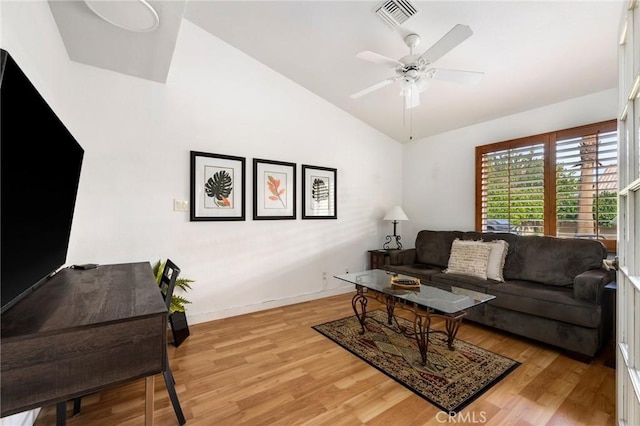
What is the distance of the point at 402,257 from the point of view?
3973 millimetres

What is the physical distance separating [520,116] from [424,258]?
217 centimetres

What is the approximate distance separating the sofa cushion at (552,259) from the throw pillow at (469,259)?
28 cm

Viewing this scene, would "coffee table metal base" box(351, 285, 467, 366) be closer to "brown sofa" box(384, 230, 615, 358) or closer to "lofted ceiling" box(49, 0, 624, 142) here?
"brown sofa" box(384, 230, 615, 358)

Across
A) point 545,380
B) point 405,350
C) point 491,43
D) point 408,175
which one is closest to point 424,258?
point 408,175

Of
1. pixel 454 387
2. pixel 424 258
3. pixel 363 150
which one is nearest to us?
pixel 454 387

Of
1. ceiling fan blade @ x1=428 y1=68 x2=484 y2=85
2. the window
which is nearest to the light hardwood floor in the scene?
the window

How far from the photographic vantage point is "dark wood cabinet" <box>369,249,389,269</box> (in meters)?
4.17

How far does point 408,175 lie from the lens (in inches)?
191

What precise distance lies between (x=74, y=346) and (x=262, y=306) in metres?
2.60

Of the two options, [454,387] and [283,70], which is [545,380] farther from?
[283,70]

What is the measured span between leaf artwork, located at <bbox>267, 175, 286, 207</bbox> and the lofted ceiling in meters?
1.36

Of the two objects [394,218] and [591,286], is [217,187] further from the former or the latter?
[591,286]

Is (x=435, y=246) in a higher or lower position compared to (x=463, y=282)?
higher

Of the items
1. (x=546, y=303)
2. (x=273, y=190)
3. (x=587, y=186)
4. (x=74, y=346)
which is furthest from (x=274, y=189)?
(x=587, y=186)
